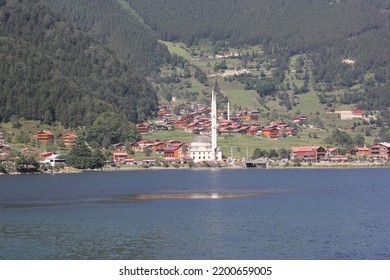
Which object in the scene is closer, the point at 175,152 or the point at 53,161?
the point at 53,161

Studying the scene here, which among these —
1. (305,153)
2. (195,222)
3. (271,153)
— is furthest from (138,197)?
(305,153)

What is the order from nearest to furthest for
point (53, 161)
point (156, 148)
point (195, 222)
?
1. point (195, 222)
2. point (53, 161)
3. point (156, 148)

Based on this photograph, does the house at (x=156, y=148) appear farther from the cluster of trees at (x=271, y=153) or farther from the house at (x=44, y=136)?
the house at (x=44, y=136)

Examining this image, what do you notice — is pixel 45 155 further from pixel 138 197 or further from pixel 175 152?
pixel 138 197

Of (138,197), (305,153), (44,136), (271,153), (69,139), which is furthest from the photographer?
(305,153)

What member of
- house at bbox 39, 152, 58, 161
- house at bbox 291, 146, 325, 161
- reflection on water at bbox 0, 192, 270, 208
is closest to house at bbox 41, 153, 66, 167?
house at bbox 39, 152, 58, 161

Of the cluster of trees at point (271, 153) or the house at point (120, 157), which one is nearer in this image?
the house at point (120, 157)

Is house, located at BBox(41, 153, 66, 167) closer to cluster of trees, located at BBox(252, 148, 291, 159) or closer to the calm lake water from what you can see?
cluster of trees, located at BBox(252, 148, 291, 159)

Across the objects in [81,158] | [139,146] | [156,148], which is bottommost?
[81,158]

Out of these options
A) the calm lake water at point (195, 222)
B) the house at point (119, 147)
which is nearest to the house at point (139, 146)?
the house at point (119, 147)
